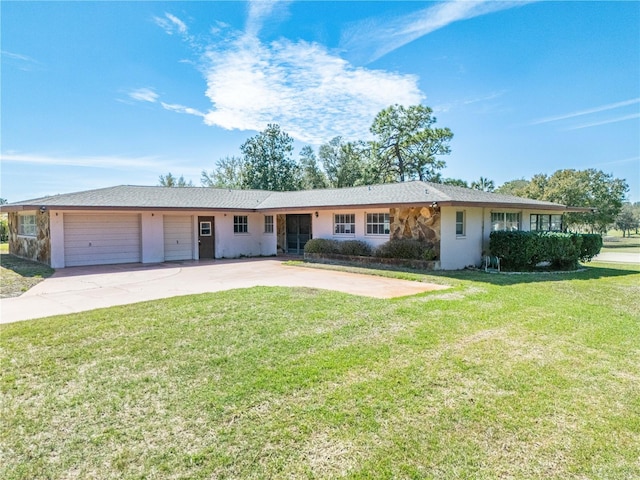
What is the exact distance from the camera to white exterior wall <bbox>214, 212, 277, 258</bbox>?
62.3ft

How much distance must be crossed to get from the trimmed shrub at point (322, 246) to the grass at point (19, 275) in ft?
32.1

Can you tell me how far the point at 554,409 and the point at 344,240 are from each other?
1324cm

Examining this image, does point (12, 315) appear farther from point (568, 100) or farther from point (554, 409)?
point (568, 100)

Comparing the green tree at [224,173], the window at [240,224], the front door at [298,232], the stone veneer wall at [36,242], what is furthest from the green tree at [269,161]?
the stone veneer wall at [36,242]

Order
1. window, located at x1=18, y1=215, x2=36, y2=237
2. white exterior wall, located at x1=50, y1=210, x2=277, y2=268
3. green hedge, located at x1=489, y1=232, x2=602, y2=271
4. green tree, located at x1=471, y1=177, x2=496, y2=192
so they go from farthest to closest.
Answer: green tree, located at x1=471, y1=177, x2=496, y2=192
window, located at x1=18, y1=215, x2=36, y2=237
white exterior wall, located at x1=50, y1=210, x2=277, y2=268
green hedge, located at x1=489, y1=232, x2=602, y2=271

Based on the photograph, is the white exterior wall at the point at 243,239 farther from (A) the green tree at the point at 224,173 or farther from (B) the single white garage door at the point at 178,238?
(A) the green tree at the point at 224,173

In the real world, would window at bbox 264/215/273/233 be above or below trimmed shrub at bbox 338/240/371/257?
above

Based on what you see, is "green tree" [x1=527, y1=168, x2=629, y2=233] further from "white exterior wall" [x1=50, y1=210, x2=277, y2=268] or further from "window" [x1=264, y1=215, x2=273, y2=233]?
"white exterior wall" [x1=50, y1=210, x2=277, y2=268]

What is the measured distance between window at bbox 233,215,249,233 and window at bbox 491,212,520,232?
39.0ft

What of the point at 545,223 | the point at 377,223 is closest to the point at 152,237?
the point at 377,223

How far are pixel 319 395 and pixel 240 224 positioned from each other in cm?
1671

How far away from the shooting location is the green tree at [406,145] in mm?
37875

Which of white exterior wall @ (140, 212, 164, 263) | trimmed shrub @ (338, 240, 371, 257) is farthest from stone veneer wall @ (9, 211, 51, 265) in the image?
trimmed shrub @ (338, 240, 371, 257)

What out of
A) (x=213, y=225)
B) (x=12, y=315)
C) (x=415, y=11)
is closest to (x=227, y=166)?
(x=213, y=225)
